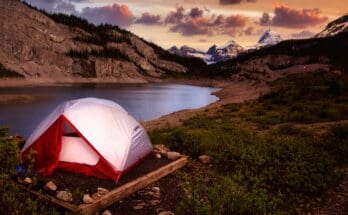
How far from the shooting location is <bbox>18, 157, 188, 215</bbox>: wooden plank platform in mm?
9109

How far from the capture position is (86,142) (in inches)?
472

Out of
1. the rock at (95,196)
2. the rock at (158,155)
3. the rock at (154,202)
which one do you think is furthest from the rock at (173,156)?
the rock at (95,196)

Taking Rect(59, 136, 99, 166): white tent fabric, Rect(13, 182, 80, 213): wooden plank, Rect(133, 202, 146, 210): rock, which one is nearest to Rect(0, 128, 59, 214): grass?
Rect(13, 182, 80, 213): wooden plank

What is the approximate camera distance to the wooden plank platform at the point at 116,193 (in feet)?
29.9

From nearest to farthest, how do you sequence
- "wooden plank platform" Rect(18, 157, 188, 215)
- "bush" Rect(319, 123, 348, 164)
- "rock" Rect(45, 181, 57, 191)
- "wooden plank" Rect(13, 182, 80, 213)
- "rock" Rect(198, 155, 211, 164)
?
"wooden plank" Rect(13, 182, 80, 213), "wooden plank platform" Rect(18, 157, 188, 215), "rock" Rect(45, 181, 57, 191), "bush" Rect(319, 123, 348, 164), "rock" Rect(198, 155, 211, 164)

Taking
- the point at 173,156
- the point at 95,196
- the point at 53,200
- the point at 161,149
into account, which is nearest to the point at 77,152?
the point at 95,196

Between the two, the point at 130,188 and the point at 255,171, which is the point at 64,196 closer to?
the point at 130,188

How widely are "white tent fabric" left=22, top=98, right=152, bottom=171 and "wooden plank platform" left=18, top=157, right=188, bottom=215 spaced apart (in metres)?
0.87

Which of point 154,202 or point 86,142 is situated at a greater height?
point 86,142

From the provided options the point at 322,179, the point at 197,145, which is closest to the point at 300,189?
the point at 322,179

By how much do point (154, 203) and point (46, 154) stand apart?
405 cm

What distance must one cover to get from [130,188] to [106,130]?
2438 mm

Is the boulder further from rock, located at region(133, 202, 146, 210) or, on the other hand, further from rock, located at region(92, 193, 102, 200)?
rock, located at region(133, 202, 146, 210)

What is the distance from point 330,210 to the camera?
31.9 feet
